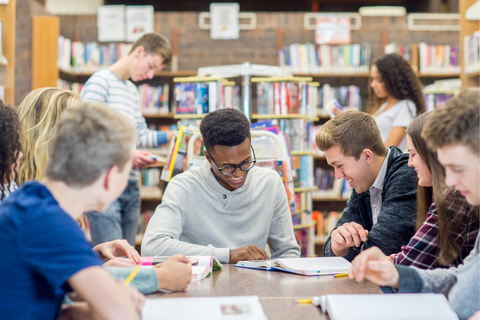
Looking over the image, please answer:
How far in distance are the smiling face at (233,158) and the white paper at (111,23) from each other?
352 centimetres

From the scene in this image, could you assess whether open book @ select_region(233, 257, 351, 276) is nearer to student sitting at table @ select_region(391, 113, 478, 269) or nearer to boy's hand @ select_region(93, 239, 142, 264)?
student sitting at table @ select_region(391, 113, 478, 269)

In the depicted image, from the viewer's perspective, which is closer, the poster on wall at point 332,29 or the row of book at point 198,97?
the row of book at point 198,97

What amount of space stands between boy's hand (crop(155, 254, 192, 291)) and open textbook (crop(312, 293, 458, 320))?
13.3 inches

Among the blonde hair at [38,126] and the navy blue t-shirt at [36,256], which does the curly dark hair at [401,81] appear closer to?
the blonde hair at [38,126]

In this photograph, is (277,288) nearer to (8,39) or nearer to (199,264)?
(199,264)

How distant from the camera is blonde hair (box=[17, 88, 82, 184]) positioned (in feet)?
5.01

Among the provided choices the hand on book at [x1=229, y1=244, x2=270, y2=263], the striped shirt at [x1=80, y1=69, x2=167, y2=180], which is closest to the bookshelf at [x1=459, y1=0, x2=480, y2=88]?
the striped shirt at [x1=80, y1=69, x2=167, y2=180]

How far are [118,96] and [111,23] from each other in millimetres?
2492

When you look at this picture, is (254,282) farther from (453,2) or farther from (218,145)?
(453,2)

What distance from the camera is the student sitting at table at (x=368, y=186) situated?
162 cm

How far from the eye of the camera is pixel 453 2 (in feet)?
21.1

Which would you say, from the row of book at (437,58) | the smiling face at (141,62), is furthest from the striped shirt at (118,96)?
the row of book at (437,58)

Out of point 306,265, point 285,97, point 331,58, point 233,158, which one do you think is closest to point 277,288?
point 306,265

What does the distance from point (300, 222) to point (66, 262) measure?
2824 millimetres
